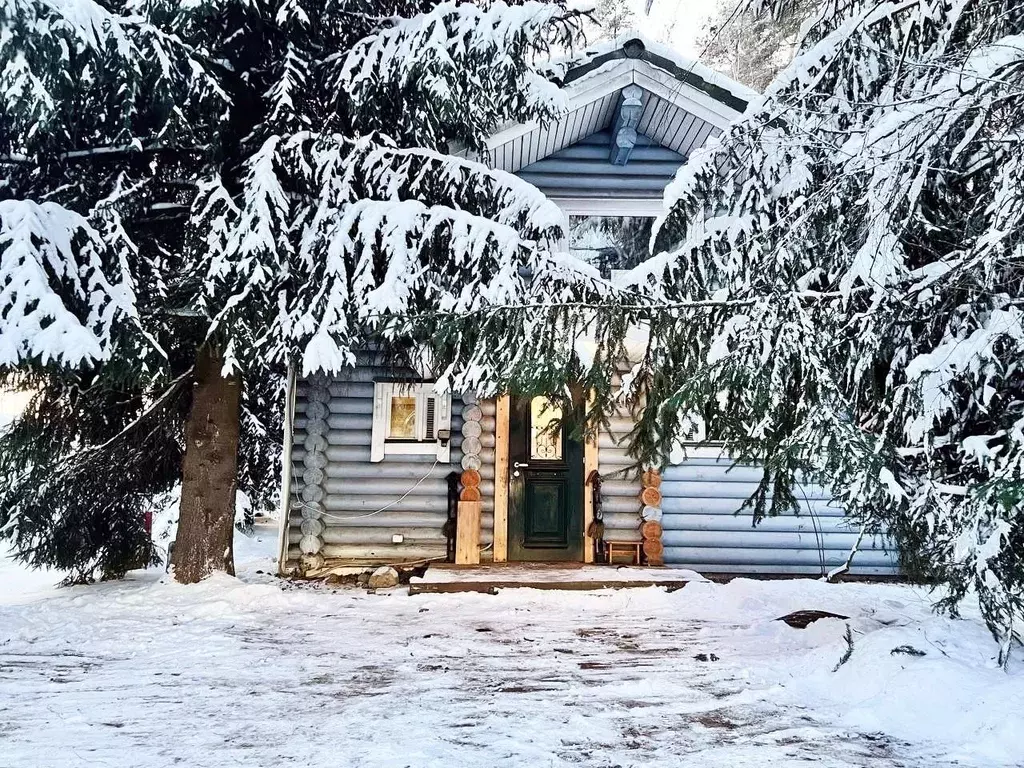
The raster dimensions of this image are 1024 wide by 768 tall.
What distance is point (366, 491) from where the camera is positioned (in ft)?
27.2

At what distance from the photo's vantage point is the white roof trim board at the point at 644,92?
7758 mm

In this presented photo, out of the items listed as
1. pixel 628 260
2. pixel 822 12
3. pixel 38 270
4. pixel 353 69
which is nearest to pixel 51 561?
pixel 38 270

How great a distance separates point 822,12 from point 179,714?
5266 mm

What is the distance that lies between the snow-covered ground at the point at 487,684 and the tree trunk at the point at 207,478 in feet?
1.23

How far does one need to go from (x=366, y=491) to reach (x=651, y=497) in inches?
129

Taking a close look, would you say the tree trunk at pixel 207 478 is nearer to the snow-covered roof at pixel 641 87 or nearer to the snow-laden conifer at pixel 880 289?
the snow-covered roof at pixel 641 87

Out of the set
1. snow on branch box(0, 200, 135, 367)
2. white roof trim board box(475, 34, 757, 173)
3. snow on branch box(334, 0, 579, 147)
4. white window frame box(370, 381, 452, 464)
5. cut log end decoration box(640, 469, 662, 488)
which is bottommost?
cut log end decoration box(640, 469, 662, 488)

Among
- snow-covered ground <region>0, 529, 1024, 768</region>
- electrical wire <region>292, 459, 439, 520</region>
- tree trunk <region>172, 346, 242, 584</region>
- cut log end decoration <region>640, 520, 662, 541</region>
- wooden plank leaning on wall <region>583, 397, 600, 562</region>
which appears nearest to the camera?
snow-covered ground <region>0, 529, 1024, 768</region>

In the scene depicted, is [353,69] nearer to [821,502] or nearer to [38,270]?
[38,270]

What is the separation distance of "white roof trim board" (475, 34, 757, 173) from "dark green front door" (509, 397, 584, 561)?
3.02 m

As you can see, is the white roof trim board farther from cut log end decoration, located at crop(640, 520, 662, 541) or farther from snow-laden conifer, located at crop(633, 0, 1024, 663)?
cut log end decoration, located at crop(640, 520, 662, 541)

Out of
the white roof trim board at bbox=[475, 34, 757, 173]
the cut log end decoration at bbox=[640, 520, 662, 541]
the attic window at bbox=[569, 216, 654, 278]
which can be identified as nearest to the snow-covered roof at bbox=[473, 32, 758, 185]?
the white roof trim board at bbox=[475, 34, 757, 173]

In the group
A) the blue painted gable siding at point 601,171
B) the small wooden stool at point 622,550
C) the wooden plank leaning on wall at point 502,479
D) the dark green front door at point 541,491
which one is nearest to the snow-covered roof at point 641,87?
the blue painted gable siding at point 601,171

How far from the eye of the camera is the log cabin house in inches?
322
